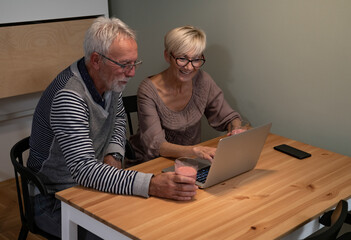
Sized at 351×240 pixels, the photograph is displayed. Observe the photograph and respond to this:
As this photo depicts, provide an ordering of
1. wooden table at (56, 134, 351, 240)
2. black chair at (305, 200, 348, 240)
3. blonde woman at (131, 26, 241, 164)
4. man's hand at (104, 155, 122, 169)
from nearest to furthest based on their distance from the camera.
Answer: black chair at (305, 200, 348, 240) → wooden table at (56, 134, 351, 240) → man's hand at (104, 155, 122, 169) → blonde woman at (131, 26, 241, 164)

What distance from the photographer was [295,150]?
97.5 inches

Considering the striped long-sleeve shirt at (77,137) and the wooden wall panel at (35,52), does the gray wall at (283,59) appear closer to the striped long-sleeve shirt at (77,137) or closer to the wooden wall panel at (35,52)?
the wooden wall panel at (35,52)

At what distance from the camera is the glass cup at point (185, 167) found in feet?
6.46

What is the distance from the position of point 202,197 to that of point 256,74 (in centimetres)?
122

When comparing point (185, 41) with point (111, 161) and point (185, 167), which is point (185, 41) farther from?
point (185, 167)

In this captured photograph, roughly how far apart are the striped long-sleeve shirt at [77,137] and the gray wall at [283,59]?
37.9 inches

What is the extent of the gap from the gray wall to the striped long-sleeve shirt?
3.16 ft

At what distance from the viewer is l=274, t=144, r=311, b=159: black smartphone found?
7.93ft

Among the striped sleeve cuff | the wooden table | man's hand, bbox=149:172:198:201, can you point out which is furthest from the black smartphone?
the striped sleeve cuff

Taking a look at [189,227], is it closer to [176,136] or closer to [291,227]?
[291,227]

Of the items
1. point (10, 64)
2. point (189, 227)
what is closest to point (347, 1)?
point (189, 227)

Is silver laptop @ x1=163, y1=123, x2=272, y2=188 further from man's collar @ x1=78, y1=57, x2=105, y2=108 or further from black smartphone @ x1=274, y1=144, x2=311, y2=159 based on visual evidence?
man's collar @ x1=78, y1=57, x2=105, y2=108

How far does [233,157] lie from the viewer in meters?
2.06

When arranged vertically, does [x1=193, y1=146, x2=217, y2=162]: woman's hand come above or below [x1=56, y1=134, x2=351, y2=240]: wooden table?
above
